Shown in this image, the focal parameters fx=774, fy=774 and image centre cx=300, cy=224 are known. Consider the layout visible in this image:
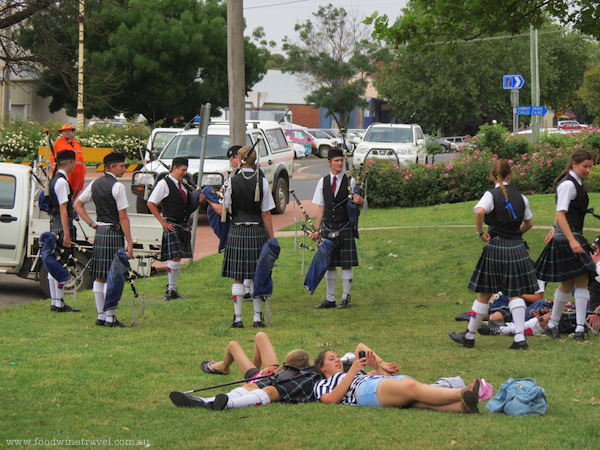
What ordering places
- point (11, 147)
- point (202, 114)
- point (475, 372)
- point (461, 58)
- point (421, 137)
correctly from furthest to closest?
1. point (461, 58)
2. point (11, 147)
3. point (421, 137)
4. point (202, 114)
5. point (475, 372)

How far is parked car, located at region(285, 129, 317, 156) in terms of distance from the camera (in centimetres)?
4719

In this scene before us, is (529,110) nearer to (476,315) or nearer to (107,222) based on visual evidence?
(476,315)

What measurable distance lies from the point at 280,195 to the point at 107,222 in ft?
37.2

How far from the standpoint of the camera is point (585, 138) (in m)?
21.5

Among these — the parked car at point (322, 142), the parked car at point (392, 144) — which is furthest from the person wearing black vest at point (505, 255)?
the parked car at point (322, 142)

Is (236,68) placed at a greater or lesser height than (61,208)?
greater

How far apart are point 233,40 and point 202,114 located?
5.13 feet

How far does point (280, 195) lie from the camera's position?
2030 centimetres

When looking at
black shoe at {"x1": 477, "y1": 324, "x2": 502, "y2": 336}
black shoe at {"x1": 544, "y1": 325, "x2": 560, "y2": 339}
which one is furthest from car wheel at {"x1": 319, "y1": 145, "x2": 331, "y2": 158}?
black shoe at {"x1": 544, "y1": 325, "x2": 560, "y2": 339}

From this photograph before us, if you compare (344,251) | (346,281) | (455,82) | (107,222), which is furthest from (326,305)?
(455,82)

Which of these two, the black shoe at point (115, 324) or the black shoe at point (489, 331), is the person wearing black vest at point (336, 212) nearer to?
the black shoe at point (489, 331)

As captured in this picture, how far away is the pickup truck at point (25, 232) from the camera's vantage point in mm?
11156

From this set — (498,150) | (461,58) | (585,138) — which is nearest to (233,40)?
(498,150)

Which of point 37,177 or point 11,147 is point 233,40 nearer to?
point 37,177
